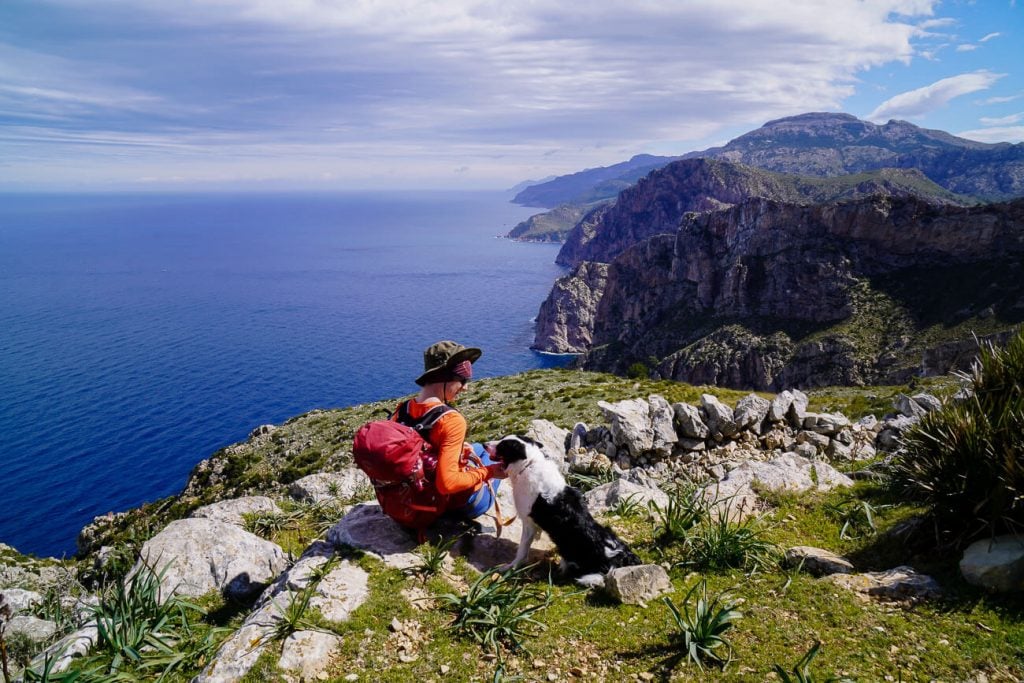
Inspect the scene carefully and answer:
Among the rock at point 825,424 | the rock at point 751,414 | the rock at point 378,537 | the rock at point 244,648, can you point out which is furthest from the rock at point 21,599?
the rock at point 825,424

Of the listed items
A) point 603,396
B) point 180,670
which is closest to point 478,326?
point 603,396

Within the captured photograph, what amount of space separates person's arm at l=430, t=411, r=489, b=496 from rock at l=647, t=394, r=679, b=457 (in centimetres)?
1010

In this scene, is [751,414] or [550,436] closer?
[751,414]

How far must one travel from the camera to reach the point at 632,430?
50.6 feet

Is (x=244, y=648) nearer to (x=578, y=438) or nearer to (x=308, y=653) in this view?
(x=308, y=653)

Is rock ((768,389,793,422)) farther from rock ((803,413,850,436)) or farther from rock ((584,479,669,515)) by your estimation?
rock ((584,479,669,515))

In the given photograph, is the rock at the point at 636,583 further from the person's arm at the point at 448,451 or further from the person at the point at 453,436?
the person's arm at the point at 448,451

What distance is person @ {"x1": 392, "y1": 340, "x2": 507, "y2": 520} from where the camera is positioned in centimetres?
642

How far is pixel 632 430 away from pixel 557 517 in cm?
950

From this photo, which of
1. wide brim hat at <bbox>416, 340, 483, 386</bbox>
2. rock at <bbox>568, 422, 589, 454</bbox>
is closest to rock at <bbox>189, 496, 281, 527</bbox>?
wide brim hat at <bbox>416, 340, 483, 386</bbox>

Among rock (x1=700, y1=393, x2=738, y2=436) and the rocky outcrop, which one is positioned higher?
rock (x1=700, y1=393, x2=738, y2=436)

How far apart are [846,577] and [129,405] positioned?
103305mm

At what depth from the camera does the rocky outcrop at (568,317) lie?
165m

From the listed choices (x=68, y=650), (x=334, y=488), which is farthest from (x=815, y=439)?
(x=68, y=650)
